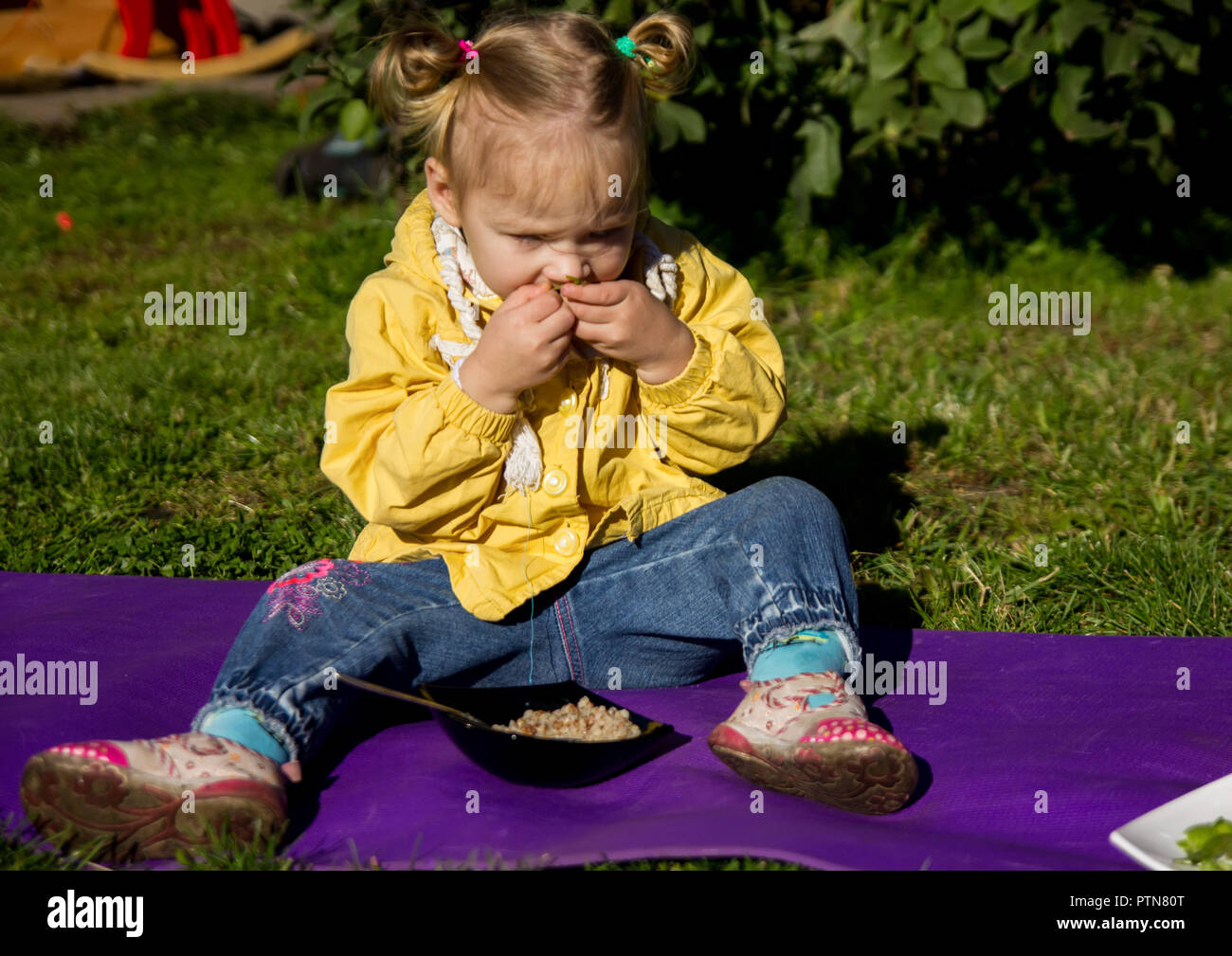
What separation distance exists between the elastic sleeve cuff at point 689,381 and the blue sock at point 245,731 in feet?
2.58

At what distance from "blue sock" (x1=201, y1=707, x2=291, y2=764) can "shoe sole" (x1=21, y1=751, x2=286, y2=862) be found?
0.12 m

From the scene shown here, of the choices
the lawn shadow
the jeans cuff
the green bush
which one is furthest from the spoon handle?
the green bush

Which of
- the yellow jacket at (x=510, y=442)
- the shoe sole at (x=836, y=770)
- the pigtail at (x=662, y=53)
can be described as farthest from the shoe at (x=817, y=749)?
the pigtail at (x=662, y=53)

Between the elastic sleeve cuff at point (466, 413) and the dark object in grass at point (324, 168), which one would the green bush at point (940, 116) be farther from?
the dark object in grass at point (324, 168)

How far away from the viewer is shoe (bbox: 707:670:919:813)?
1671 millimetres

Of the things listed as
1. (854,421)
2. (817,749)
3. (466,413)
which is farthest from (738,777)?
(854,421)

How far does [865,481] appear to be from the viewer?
2.98 metres

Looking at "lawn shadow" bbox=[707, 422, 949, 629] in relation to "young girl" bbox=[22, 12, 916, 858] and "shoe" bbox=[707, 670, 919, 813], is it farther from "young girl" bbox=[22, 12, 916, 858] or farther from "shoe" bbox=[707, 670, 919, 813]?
"shoe" bbox=[707, 670, 919, 813]

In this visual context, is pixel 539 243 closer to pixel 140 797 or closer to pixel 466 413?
pixel 466 413

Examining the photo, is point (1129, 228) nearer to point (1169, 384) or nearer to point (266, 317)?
point (1169, 384)

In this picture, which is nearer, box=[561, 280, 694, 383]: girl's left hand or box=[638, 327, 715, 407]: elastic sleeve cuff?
box=[561, 280, 694, 383]: girl's left hand
